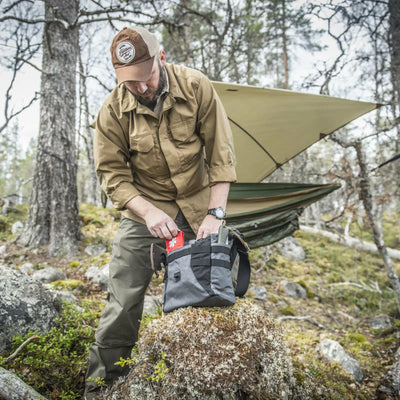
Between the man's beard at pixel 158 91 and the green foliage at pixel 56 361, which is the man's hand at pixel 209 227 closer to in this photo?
the man's beard at pixel 158 91

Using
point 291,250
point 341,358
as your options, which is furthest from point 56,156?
point 291,250

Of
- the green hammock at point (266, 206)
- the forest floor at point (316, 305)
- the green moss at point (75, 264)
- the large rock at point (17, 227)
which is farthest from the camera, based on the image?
the large rock at point (17, 227)

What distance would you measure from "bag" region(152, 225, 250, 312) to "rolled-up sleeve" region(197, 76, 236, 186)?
452mm

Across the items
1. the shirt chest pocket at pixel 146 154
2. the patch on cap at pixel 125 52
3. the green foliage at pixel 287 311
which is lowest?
the green foliage at pixel 287 311

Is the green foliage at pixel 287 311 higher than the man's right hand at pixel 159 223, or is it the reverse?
the man's right hand at pixel 159 223

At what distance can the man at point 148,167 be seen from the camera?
1657mm

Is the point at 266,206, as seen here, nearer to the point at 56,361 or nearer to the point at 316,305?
the point at 316,305

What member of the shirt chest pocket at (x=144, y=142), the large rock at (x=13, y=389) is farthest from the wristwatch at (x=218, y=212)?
the large rock at (x=13, y=389)

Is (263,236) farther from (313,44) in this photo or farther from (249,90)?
(313,44)

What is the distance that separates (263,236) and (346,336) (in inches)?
60.9

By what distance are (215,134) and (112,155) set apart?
Answer: 0.67 meters

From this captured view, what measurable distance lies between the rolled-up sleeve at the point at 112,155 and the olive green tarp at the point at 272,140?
1.68 meters

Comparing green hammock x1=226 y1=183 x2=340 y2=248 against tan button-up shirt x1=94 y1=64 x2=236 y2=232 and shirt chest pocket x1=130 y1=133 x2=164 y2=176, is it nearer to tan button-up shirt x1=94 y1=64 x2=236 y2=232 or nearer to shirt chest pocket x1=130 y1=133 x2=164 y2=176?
tan button-up shirt x1=94 y1=64 x2=236 y2=232

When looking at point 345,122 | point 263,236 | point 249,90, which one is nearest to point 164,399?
point 263,236
